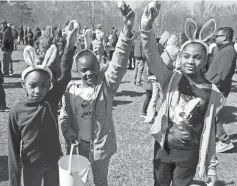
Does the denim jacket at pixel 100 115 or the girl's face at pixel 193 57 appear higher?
the girl's face at pixel 193 57

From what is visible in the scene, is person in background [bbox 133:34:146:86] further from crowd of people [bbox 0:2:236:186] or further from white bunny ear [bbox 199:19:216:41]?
crowd of people [bbox 0:2:236:186]

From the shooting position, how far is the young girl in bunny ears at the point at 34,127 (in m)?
2.20

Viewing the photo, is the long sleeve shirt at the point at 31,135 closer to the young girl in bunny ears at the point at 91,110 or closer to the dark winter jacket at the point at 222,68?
the young girl in bunny ears at the point at 91,110

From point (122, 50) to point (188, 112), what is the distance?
762 mm

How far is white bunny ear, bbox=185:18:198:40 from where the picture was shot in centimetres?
229

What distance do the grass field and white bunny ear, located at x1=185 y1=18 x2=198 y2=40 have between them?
2107mm

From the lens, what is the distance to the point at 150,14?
1905 millimetres

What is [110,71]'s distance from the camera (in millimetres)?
2219

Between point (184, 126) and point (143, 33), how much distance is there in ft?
2.83

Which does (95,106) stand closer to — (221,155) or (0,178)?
(0,178)

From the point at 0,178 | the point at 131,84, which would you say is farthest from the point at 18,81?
the point at 0,178

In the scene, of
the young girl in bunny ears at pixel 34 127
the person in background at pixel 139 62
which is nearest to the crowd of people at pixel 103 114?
the young girl in bunny ears at pixel 34 127

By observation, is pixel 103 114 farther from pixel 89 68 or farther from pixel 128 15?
pixel 128 15

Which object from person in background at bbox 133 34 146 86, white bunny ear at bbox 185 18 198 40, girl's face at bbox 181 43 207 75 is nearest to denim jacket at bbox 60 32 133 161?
girl's face at bbox 181 43 207 75
